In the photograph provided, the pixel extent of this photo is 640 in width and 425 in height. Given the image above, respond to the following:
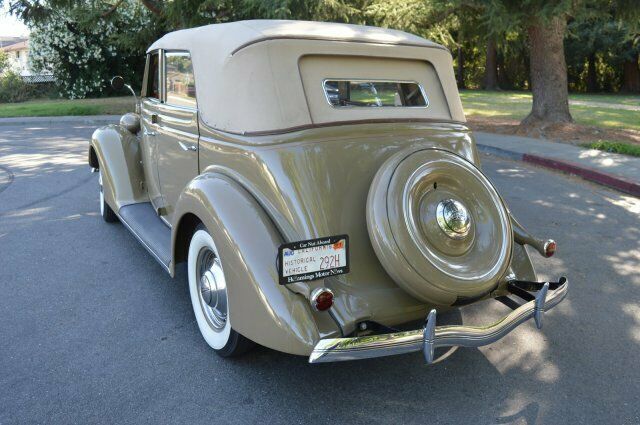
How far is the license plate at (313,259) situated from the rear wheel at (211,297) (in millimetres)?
536

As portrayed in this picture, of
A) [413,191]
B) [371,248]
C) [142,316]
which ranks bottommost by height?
[142,316]

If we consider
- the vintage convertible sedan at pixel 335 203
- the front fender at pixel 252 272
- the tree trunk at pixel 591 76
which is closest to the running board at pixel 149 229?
the vintage convertible sedan at pixel 335 203

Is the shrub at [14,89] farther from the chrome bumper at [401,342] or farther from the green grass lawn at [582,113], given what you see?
the chrome bumper at [401,342]

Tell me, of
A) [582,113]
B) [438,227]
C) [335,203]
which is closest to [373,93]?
[335,203]

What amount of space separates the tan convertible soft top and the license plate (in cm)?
77

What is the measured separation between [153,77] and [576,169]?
255 inches

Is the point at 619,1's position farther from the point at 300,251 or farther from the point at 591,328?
the point at 300,251

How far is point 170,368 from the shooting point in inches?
118

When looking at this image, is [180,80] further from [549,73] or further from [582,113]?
[582,113]

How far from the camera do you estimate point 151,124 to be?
4461mm

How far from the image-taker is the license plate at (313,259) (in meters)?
2.43

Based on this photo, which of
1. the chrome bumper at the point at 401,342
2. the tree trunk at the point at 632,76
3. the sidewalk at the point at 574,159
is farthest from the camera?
the tree trunk at the point at 632,76

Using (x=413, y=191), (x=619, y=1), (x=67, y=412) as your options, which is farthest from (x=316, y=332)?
(x=619, y=1)

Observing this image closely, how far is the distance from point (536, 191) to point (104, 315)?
565 cm
